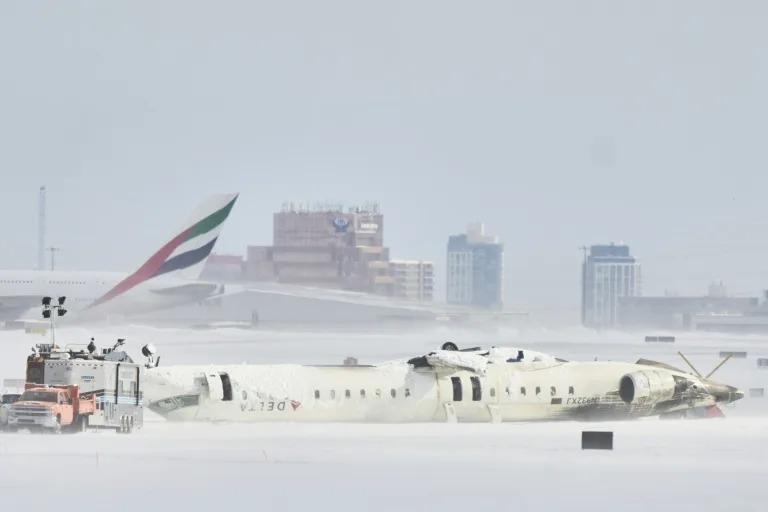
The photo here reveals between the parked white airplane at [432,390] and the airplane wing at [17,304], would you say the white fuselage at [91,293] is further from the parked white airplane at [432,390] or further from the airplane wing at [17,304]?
the parked white airplane at [432,390]

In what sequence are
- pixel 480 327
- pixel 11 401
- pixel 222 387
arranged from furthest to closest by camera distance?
pixel 480 327
pixel 222 387
pixel 11 401

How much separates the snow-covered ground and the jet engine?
1005 mm

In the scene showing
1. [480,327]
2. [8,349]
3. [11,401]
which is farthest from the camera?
[480,327]

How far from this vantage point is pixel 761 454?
153ft

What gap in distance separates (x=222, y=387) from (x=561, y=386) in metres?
12.4

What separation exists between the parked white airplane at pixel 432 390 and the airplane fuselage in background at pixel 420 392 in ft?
0.11

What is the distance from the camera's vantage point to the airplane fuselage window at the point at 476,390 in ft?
182

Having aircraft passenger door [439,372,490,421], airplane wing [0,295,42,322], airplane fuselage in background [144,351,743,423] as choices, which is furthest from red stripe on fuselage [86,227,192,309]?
aircraft passenger door [439,372,490,421]

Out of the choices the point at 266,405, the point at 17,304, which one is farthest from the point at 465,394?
the point at 17,304

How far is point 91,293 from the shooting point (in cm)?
14350

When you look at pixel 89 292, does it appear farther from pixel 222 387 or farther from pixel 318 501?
pixel 318 501

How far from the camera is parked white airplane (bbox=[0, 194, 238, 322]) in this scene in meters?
141

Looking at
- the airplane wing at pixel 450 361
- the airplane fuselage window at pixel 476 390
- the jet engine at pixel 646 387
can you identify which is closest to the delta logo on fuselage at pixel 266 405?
the airplane wing at pixel 450 361

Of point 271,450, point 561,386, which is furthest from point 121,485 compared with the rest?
point 561,386
